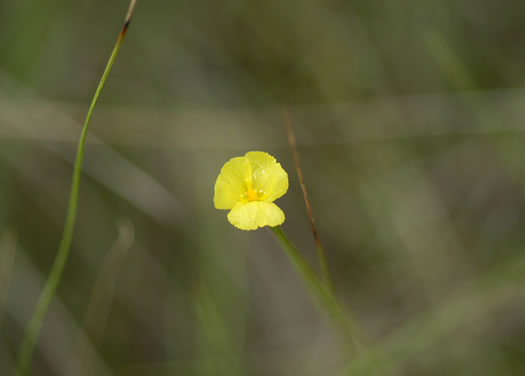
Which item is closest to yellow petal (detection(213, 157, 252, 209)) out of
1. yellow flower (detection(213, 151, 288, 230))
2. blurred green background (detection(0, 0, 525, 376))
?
yellow flower (detection(213, 151, 288, 230))

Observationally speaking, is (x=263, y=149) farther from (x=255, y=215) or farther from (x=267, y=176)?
(x=255, y=215)

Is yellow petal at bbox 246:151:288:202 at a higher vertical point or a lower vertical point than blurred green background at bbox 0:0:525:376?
lower

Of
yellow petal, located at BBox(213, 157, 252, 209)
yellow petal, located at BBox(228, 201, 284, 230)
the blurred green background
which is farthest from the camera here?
the blurred green background

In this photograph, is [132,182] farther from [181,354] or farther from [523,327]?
[523,327]

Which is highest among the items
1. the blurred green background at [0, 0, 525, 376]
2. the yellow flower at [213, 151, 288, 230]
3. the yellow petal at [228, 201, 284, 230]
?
the blurred green background at [0, 0, 525, 376]

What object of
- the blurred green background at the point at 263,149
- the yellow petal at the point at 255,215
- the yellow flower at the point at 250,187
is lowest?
the yellow petal at the point at 255,215

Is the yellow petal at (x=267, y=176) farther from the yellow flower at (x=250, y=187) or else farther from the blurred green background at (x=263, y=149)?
the blurred green background at (x=263, y=149)

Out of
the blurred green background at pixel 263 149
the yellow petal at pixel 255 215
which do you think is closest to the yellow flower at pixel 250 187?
the yellow petal at pixel 255 215

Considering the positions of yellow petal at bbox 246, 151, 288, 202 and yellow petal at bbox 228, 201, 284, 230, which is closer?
yellow petal at bbox 228, 201, 284, 230

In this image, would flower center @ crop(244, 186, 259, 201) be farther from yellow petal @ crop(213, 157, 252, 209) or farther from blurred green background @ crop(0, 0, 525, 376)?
blurred green background @ crop(0, 0, 525, 376)

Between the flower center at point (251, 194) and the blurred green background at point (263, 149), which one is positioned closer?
the flower center at point (251, 194)
